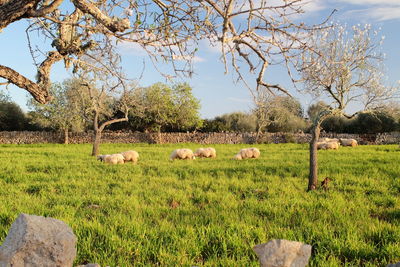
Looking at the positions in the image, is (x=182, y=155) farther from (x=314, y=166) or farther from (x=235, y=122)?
(x=235, y=122)

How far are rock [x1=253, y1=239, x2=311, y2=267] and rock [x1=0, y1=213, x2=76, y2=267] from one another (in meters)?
2.32

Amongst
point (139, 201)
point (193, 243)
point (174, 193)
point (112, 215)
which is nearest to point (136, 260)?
point (193, 243)

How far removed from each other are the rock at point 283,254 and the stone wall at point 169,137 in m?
43.6

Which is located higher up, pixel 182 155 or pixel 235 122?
pixel 235 122

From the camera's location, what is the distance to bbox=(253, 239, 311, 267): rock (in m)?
3.39

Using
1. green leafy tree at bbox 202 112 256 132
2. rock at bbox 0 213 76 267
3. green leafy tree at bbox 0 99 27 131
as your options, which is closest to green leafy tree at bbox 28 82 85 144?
green leafy tree at bbox 0 99 27 131

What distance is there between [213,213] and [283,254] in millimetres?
4920

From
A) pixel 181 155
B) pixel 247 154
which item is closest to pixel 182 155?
pixel 181 155

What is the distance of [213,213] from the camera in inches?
325

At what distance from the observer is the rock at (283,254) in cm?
339

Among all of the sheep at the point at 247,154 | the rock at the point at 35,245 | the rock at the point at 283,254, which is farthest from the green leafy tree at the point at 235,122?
the rock at the point at 283,254

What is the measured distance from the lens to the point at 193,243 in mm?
6117

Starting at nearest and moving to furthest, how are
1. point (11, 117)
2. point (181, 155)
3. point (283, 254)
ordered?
point (283, 254), point (181, 155), point (11, 117)

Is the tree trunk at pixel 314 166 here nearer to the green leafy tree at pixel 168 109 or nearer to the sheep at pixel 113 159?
the sheep at pixel 113 159
